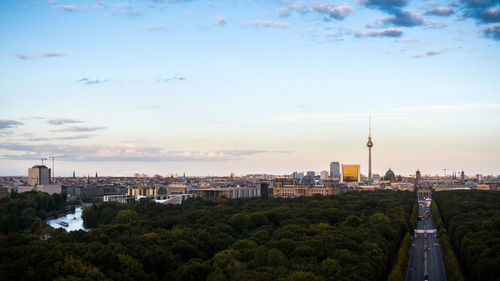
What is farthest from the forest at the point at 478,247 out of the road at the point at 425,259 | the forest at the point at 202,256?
the forest at the point at 202,256

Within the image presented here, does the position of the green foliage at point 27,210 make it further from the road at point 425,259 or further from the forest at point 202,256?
the road at point 425,259

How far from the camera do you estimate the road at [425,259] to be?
55219 millimetres

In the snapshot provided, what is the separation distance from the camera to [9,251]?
4469 cm

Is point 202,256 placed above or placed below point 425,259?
above

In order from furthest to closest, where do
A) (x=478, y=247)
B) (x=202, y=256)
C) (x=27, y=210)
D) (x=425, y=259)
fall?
1. (x=27, y=210)
2. (x=425, y=259)
3. (x=478, y=247)
4. (x=202, y=256)

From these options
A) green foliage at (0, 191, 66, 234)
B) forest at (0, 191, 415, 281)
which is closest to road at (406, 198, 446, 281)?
forest at (0, 191, 415, 281)

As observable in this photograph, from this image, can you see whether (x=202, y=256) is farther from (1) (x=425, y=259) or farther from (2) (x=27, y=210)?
(2) (x=27, y=210)

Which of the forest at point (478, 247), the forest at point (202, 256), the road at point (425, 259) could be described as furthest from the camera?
the road at point (425, 259)

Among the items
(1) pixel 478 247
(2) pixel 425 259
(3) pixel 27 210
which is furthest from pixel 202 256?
(3) pixel 27 210

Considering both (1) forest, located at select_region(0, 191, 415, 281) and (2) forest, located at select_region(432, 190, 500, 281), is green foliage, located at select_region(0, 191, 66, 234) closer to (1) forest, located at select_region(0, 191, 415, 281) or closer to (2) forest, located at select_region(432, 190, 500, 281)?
(1) forest, located at select_region(0, 191, 415, 281)

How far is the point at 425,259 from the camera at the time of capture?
65000mm

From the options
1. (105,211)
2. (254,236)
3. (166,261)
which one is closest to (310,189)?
(105,211)

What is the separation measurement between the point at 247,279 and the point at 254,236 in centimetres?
2391

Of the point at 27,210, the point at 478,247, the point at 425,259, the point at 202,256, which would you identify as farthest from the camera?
the point at 27,210
